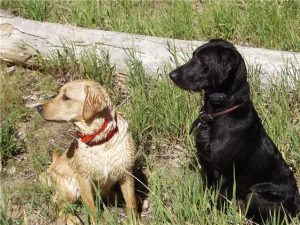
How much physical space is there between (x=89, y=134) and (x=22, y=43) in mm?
2700

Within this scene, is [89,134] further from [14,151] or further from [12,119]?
[12,119]

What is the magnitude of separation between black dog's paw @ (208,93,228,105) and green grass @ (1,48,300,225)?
507mm

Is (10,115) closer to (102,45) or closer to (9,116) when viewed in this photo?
(9,116)

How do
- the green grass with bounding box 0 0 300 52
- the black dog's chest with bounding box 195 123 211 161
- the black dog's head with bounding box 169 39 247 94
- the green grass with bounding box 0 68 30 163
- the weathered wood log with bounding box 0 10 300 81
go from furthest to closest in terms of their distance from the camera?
the green grass with bounding box 0 0 300 52
the weathered wood log with bounding box 0 10 300 81
the green grass with bounding box 0 68 30 163
the black dog's chest with bounding box 195 123 211 161
the black dog's head with bounding box 169 39 247 94

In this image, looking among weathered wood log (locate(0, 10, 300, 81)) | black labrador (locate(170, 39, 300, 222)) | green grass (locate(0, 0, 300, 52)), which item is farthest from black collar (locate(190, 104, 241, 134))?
green grass (locate(0, 0, 300, 52))

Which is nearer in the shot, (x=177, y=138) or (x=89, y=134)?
(x=89, y=134)

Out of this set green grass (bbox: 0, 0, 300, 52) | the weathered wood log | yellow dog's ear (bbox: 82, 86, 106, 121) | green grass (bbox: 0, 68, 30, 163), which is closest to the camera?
yellow dog's ear (bbox: 82, 86, 106, 121)

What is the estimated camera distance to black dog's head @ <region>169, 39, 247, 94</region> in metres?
3.34

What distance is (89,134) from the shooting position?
3619 millimetres

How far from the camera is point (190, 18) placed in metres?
5.80

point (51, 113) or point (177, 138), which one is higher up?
point (51, 113)

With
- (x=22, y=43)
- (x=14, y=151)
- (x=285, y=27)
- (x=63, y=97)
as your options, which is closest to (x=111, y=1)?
(x=22, y=43)

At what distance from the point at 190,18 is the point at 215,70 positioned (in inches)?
102

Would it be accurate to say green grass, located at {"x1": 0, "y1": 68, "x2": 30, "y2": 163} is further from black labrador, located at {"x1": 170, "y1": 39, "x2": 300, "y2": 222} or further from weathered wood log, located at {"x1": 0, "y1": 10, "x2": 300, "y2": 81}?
black labrador, located at {"x1": 170, "y1": 39, "x2": 300, "y2": 222}
